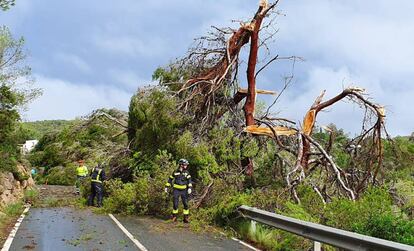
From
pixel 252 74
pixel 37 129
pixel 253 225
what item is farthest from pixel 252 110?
pixel 37 129

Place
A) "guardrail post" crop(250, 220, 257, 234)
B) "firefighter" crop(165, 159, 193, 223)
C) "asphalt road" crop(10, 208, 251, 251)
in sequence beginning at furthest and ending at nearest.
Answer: "firefighter" crop(165, 159, 193, 223)
"guardrail post" crop(250, 220, 257, 234)
"asphalt road" crop(10, 208, 251, 251)

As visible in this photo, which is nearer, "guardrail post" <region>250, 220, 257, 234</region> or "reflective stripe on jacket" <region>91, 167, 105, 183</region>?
"guardrail post" <region>250, 220, 257, 234</region>

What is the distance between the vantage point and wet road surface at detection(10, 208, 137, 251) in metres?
11.1

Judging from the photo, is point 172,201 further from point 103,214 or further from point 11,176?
point 11,176

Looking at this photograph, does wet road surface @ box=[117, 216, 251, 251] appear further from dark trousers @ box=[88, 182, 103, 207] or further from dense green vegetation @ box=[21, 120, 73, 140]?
dense green vegetation @ box=[21, 120, 73, 140]

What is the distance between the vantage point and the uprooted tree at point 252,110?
18.5m

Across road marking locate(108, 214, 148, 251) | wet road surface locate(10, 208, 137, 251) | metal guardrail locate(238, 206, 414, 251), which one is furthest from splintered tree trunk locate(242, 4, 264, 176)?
metal guardrail locate(238, 206, 414, 251)

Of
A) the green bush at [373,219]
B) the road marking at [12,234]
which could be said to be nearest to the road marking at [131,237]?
the road marking at [12,234]

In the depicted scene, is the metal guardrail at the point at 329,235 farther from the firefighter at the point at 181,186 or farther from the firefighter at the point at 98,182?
the firefighter at the point at 98,182

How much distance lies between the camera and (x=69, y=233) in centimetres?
1315

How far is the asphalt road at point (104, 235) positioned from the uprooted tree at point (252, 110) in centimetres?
529

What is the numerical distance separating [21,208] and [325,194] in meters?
11.9

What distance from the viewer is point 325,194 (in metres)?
16.4

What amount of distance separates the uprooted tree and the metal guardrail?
18.9 ft
